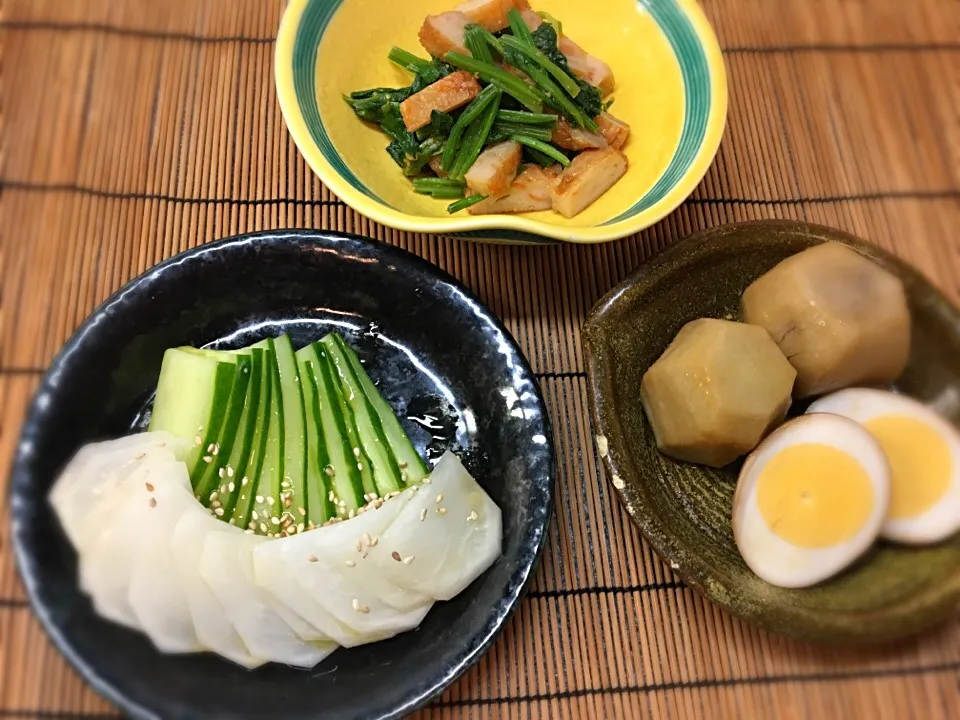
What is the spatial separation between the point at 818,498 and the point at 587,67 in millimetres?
1370

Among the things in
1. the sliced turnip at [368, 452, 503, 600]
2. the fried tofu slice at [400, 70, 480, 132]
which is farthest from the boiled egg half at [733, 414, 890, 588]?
the fried tofu slice at [400, 70, 480, 132]

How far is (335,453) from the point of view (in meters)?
1.66

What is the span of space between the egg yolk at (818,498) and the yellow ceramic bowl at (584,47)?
27.0 inches

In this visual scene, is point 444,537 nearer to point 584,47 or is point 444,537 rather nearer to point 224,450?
point 224,450

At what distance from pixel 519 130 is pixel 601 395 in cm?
82

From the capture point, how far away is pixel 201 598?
1.38m

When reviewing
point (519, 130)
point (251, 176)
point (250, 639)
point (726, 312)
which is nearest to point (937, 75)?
point (726, 312)

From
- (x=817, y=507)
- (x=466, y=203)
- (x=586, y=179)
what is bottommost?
(x=817, y=507)

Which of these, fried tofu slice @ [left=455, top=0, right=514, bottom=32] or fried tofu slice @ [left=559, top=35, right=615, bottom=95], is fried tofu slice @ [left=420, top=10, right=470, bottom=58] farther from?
fried tofu slice @ [left=559, top=35, right=615, bottom=95]

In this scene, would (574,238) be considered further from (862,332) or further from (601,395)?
(862,332)

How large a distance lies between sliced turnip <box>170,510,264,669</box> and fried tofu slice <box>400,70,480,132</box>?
1.17 metres

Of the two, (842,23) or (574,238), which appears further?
(842,23)

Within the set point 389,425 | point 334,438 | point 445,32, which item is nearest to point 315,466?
point 334,438

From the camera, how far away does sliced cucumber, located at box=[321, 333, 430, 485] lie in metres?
1.67
